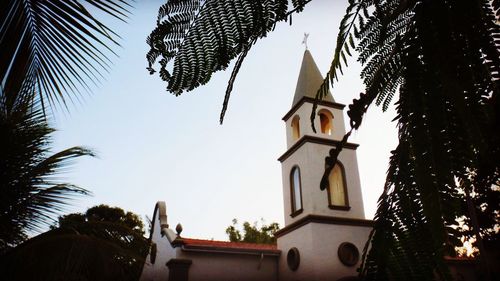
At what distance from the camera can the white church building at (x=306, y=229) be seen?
1264 centimetres

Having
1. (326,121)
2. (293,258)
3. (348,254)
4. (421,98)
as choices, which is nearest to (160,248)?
(293,258)

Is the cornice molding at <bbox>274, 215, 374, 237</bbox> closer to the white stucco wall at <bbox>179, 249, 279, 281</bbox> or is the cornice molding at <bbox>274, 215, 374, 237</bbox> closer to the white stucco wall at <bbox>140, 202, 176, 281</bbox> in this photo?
the white stucco wall at <bbox>179, 249, 279, 281</bbox>

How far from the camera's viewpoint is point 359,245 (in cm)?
1317

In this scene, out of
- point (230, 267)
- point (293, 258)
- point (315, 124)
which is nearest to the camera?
point (293, 258)

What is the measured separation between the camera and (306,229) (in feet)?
42.2

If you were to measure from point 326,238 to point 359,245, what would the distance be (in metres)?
1.52

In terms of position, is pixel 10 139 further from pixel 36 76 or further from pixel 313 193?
pixel 313 193

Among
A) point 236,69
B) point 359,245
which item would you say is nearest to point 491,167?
point 236,69

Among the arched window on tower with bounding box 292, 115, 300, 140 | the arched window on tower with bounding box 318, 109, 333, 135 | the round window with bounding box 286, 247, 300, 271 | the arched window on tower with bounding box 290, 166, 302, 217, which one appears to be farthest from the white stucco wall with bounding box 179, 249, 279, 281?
the arched window on tower with bounding box 318, 109, 333, 135

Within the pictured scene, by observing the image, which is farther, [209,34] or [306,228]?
[306,228]

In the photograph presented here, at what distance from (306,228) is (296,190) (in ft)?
6.37

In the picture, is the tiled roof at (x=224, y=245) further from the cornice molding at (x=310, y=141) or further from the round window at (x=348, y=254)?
the cornice molding at (x=310, y=141)

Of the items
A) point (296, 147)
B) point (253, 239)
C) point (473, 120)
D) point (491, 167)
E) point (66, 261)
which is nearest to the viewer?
point (473, 120)

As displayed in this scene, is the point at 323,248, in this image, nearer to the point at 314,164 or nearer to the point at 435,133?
the point at 314,164
